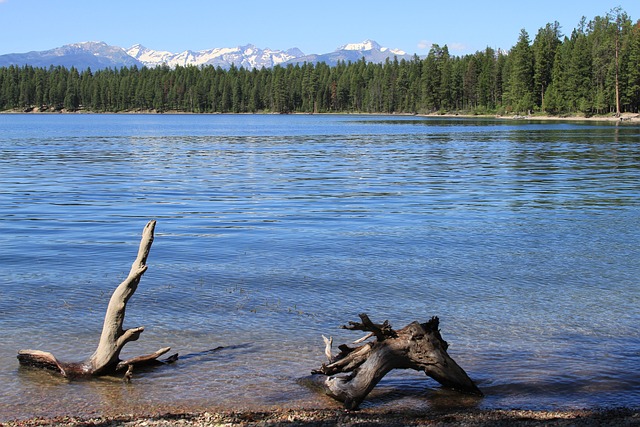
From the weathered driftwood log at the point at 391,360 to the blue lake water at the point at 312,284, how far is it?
11.3 inches

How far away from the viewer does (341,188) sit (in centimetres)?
3647

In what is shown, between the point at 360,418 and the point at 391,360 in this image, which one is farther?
the point at 391,360

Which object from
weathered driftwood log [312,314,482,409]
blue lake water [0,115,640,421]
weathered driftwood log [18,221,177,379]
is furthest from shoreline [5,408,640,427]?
weathered driftwood log [18,221,177,379]

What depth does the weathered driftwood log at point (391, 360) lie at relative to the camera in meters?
9.23

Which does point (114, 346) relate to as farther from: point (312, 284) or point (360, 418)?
point (312, 284)

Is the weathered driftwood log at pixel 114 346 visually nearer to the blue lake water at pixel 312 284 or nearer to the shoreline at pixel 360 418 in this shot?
the blue lake water at pixel 312 284

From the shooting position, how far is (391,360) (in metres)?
9.34

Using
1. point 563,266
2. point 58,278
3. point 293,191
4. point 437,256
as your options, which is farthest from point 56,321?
point 293,191

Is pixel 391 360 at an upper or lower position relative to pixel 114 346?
upper

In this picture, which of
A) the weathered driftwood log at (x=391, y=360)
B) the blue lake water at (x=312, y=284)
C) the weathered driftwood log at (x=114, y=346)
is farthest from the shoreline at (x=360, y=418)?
the weathered driftwood log at (x=114, y=346)

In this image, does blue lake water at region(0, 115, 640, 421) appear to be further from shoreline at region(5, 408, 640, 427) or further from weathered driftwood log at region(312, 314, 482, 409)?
shoreline at region(5, 408, 640, 427)

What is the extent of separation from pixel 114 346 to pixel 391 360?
401cm

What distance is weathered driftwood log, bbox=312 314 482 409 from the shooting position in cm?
923

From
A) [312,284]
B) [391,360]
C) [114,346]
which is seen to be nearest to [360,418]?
[391,360]
